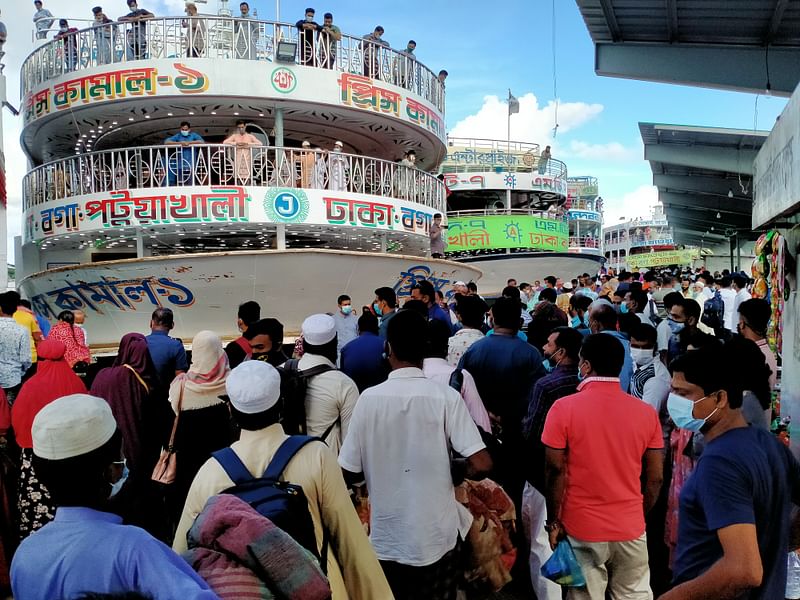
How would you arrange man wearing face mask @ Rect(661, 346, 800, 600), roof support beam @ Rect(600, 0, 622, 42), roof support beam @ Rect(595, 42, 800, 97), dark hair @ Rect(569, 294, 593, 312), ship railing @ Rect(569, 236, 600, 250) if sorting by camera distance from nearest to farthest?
1. man wearing face mask @ Rect(661, 346, 800, 600)
2. dark hair @ Rect(569, 294, 593, 312)
3. roof support beam @ Rect(600, 0, 622, 42)
4. roof support beam @ Rect(595, 42, 800, 97)
5. ship railing @ Rect(569, 236, 600, 250)

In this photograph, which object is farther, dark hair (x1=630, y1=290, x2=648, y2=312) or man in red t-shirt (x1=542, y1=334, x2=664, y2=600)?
dark hair (x1=630, y1=290, x2=648, y2=312)

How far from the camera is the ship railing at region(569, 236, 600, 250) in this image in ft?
93.1

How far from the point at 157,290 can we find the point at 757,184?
8294 mm

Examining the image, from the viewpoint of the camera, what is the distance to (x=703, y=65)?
9234mm

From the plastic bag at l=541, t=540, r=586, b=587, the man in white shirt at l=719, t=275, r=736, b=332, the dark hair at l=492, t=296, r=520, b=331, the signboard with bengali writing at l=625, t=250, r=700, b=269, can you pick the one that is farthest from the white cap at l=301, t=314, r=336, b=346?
the signboard with bengali writing at l=625, t=250, r=700, b=269

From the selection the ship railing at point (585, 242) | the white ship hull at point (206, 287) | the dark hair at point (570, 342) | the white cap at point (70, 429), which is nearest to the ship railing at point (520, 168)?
the ship railing at point (585, 242)

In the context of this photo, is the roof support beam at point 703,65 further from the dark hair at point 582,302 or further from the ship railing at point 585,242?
the ship railing at point 585,242

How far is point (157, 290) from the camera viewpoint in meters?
10.5

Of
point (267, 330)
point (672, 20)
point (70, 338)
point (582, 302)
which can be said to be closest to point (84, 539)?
point (267, 330)

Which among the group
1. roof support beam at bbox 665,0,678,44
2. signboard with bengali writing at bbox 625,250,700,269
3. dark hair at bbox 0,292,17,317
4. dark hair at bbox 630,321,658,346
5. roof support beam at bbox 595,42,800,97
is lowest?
dark hair at bbox 630,321,658,346

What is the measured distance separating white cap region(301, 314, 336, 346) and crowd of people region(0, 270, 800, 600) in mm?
13

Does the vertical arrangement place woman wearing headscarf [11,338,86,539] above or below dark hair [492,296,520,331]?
below

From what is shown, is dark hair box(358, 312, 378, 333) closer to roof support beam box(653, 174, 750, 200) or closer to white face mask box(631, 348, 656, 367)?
white face mask box(631, 348, 656, 367)

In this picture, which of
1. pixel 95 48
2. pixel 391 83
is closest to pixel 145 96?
pixel 95 48
